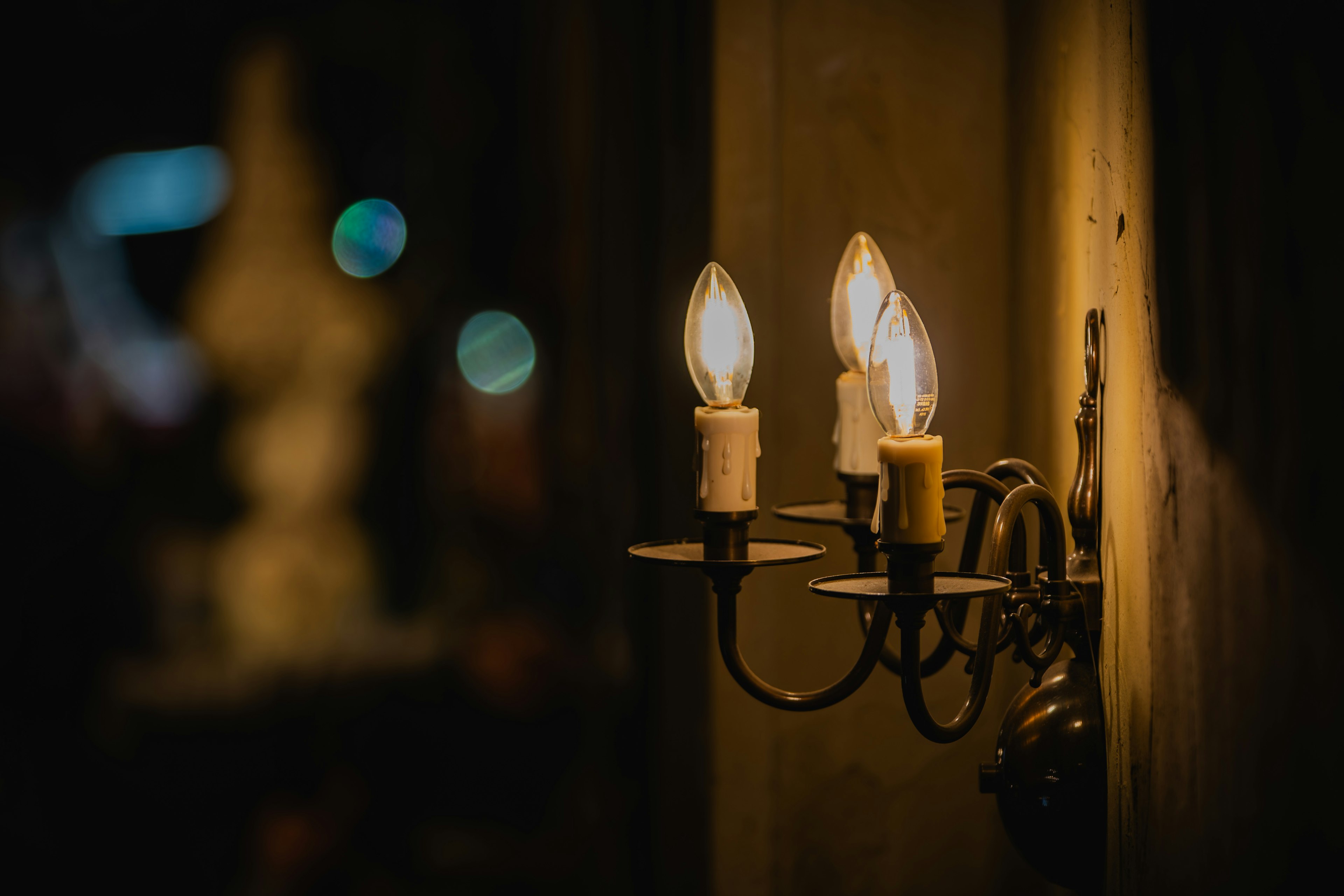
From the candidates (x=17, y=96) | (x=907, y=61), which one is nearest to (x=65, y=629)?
(x=17, y=96)

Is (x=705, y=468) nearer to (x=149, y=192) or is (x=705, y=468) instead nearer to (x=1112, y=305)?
(x=1112, y=305)

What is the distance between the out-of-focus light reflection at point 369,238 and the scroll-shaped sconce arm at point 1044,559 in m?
0.83

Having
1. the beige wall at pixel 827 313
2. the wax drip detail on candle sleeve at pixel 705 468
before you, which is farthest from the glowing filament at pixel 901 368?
the beige wall at pixel 827 313

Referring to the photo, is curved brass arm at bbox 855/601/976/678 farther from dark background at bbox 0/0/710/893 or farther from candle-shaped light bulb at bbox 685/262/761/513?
dark background at bbox 0/0/710/893

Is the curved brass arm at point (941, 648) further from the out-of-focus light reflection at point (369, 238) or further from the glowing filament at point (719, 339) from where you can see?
the out-of-focus light reflection at point (369, 238)

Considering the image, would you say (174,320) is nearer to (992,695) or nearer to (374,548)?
(374,548)

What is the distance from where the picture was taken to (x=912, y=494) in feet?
1.65

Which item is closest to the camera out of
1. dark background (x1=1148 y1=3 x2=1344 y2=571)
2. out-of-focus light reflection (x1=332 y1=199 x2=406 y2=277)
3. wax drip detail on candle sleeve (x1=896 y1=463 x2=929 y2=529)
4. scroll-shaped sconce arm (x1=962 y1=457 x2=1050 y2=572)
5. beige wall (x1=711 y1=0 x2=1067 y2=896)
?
dark background (x1=1148 y1=3 x2=1344 y2=571)

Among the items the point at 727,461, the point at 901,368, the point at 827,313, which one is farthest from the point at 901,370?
the point at 827,313

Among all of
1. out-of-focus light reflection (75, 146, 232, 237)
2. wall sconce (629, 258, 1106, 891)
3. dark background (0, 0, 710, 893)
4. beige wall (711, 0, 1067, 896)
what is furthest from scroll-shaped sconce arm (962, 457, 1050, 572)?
out-of-focus light reflection (75, 146, 232, 237)

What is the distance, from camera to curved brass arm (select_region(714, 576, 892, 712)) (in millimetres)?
572

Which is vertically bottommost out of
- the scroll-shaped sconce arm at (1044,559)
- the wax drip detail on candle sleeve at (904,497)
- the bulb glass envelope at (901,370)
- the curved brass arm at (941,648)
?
the curved brass arm at (941,648)

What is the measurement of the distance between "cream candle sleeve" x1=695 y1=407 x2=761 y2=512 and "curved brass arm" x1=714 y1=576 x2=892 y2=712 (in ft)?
0.15

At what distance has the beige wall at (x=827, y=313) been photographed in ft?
3.29
